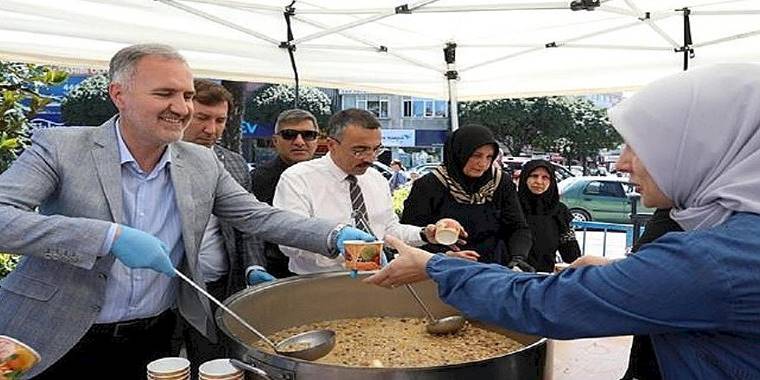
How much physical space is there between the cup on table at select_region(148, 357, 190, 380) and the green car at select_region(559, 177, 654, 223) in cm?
869

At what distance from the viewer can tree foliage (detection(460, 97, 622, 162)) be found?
23516 millimetres

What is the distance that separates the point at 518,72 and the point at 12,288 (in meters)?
3.93

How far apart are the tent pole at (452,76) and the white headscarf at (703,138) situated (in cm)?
332

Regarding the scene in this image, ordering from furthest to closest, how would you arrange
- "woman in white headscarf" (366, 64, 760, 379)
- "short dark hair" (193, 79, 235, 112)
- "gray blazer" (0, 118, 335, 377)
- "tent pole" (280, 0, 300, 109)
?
"tent pole" (280, 0, 300, 109), "short dark hair" (193, 79, 235, 112), "gray blazer" (0, 118, 335, 377), "woman in white headscarf" (366, 64, 760, 379)

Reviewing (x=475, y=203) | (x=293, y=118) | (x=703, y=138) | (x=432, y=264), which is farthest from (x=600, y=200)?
(x=703, y=138)

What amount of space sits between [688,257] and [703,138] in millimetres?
186

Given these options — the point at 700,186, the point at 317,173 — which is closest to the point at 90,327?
the point at 317,173

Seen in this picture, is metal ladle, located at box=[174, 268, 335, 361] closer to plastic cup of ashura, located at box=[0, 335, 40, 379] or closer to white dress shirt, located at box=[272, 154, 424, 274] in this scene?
plastic cup of ashura, located at box=[0, 335, 40, 379]

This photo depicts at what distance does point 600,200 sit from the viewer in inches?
370

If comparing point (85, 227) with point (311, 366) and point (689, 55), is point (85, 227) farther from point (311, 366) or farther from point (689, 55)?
point (689, 55)

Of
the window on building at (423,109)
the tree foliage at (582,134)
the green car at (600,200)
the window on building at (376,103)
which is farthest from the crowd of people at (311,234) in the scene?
the window on building at (423,109)

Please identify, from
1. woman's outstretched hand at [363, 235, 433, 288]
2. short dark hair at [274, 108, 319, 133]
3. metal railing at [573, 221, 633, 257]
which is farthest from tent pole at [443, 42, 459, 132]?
woman's outstretched hand at [363, 235, 433, 288]

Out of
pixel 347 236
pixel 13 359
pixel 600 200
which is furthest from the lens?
pixel 600 200

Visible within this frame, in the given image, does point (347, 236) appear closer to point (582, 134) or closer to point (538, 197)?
point (538, 197)
